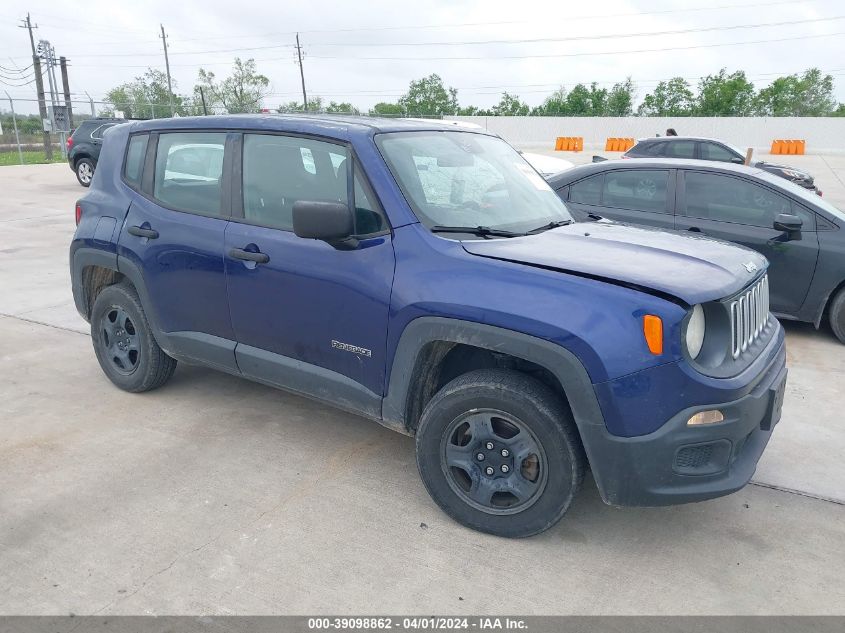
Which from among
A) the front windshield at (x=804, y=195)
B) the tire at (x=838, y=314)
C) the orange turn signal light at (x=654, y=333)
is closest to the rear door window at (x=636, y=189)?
the front windshield at (x=804, y=195)

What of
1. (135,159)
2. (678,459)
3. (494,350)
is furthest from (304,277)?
(678,459)

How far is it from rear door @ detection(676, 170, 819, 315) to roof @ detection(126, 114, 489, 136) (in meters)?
3.00

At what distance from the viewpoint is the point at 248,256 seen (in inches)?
147

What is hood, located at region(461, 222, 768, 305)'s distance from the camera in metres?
2.84

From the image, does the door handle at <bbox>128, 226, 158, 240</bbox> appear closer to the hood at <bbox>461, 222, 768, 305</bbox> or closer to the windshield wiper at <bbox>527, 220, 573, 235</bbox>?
the hood at <bbox>461, 222, 768, 305</bbox>

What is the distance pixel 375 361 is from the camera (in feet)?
11.0

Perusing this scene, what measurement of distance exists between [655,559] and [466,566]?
843 mm

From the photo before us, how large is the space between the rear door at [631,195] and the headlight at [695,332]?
12.0 ft

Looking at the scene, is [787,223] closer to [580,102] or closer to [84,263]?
[84,263]

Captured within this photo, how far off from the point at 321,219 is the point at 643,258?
57.5 inches

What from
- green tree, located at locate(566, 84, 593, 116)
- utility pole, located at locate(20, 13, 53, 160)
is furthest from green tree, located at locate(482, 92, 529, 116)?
utility pole, located at locate(20, 13, 53, 160)

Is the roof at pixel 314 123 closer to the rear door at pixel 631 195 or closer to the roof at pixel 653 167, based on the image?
the rear door at pixel 631 195

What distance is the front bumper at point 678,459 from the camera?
274 cm

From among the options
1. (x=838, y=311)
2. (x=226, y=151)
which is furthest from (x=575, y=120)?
(x=226, y=151)
